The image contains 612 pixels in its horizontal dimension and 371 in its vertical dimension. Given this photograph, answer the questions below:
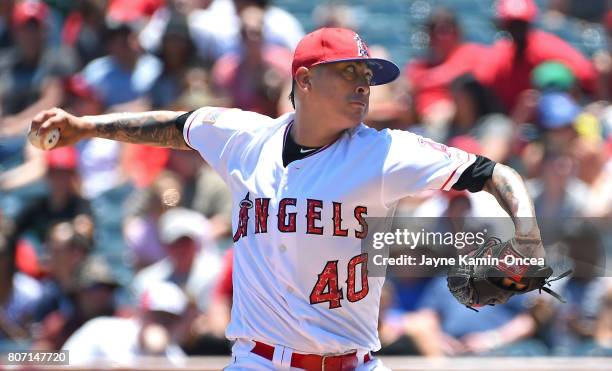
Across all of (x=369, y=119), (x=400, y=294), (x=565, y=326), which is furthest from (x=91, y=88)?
(x=565, y=326)

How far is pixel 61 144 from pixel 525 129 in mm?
3751

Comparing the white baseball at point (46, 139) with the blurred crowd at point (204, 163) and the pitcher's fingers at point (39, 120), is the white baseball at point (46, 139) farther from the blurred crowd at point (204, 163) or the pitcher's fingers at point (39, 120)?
the blurred crowd at point (204, 163)

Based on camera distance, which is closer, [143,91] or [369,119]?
[369,119]

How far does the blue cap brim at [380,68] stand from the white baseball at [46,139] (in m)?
1.11

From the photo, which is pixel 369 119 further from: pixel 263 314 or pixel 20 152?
pixel 263 314

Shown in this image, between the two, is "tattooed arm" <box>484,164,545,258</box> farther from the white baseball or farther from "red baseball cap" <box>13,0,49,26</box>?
"red baseball cap" <box>13,0,49,26</box>

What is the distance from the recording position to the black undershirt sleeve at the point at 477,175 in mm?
3957

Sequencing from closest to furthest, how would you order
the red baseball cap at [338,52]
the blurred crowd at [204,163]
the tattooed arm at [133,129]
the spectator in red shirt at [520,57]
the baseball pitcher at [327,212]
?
the baseball pitcher at [327,212] < the red baseball cap at [338,52] < the tattooed arm at [133,129] < the blurred crowd at [204,163] < the spectator in red shirt at [520,57]

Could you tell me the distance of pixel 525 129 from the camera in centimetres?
743

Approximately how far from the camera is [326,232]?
162 inches

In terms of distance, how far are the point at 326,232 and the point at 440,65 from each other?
4.35 m

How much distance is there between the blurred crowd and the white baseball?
2.22 meters

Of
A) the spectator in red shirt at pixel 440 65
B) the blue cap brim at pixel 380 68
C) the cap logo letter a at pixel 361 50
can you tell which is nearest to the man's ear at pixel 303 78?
the blue cap brim at pixel 380 68

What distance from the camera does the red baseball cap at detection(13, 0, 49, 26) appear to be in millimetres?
9008
